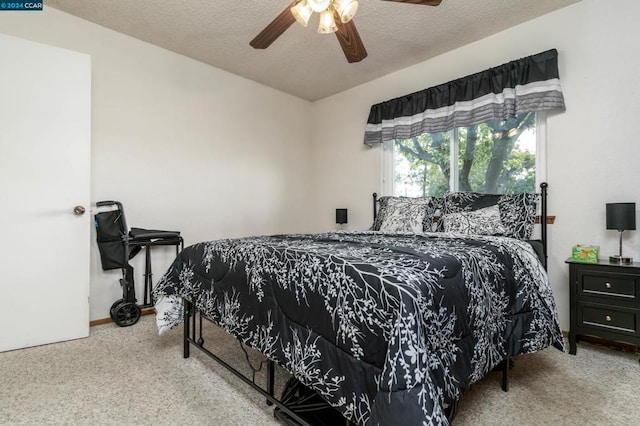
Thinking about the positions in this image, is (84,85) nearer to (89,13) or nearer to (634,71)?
(89,13)

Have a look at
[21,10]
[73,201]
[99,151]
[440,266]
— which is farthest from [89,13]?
[440,266]

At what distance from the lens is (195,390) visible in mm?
1767

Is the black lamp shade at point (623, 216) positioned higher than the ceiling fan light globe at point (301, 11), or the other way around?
the ceiling fan light globe at point (301, 11)

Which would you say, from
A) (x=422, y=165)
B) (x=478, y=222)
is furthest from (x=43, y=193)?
(x=422, y=165)

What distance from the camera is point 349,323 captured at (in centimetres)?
108

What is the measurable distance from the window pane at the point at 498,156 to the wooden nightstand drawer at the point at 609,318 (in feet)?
3.63

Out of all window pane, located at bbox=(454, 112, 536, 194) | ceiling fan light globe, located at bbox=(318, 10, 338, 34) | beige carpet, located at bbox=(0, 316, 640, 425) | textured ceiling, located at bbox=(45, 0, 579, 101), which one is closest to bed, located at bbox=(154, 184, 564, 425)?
beige carpet, located at bbox=(0, 316, 640, 425)

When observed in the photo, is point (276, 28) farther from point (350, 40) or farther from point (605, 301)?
point (605, 301)

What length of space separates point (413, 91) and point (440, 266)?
3.02 metres

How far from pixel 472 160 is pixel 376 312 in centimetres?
283

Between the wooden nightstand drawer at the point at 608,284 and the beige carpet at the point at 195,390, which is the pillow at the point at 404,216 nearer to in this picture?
the wooden nightstand drawer at the point at 608,284

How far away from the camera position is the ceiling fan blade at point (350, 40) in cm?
208

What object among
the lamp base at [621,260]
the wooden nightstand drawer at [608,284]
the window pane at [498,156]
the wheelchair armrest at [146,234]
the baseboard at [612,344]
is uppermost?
the window pane at [498,156]

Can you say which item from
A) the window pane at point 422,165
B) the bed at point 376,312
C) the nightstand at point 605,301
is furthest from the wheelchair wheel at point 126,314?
the nightstand at point 605,301
